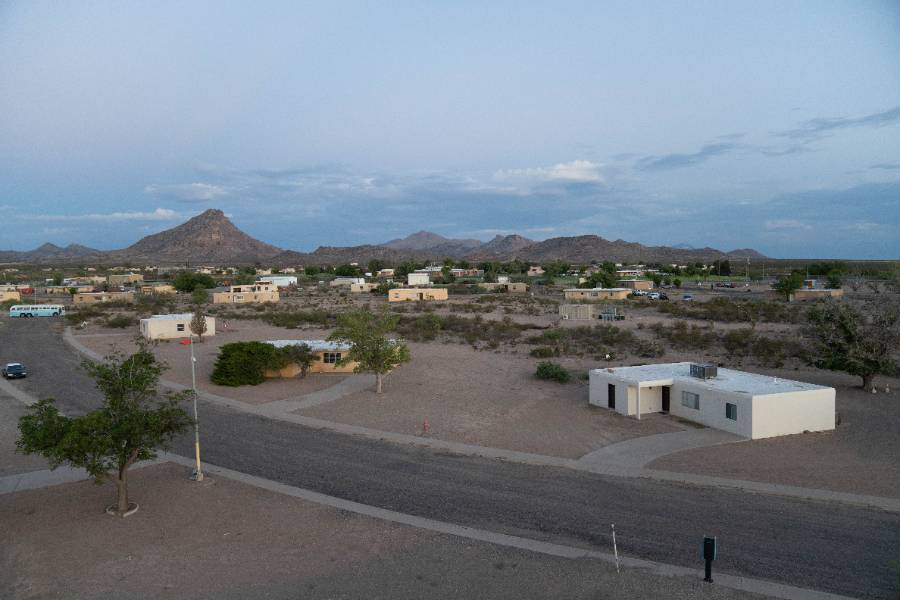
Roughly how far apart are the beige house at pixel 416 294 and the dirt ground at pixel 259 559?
64.7 m

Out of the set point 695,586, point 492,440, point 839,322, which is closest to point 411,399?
point 492,440

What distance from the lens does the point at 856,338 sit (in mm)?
28406

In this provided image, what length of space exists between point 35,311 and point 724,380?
73.2 m

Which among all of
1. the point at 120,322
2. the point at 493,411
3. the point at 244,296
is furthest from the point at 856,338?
the point at 244,296

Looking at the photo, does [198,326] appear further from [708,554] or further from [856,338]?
[708,554]

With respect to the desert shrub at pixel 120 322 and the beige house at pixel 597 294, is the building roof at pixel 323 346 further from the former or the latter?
the beige house at pixel 597 294

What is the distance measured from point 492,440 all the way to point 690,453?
254 inches

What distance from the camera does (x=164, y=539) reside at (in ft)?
45.3

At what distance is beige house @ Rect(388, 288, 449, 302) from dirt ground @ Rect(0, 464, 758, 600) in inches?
2549

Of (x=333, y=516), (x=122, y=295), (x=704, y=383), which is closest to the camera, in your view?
(x=333, y=516)

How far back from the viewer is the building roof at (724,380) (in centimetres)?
2305

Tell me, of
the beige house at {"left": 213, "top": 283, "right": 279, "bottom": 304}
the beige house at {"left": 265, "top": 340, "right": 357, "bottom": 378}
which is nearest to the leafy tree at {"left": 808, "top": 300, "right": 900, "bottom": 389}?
the beige house at {"left": 265, "top": 340, "right": 357, "bottom": 378}

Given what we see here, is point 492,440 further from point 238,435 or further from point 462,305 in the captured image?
point 462,305

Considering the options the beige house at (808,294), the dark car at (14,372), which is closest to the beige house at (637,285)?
the beige house at (808,294)
